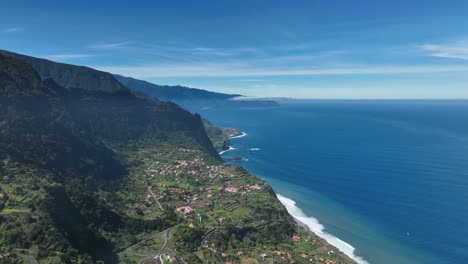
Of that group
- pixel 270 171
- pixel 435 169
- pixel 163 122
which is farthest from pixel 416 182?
pixel 163 122

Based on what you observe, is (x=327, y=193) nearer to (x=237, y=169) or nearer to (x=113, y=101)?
(x=237, y=169)

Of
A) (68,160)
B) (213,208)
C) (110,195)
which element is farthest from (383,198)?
(68,160)

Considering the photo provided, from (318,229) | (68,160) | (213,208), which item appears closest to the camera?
(318,229)

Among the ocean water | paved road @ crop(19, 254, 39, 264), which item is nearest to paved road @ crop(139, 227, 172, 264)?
paved road @ crop(19, 254, 39, 264)

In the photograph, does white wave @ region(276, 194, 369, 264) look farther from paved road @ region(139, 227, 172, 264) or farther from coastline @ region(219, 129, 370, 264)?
paved road @ region(139, 227, 172, 264)

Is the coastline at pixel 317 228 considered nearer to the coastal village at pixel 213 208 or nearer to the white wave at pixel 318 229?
the white wave at pixel 318 229

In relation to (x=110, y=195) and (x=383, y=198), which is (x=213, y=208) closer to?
(x=110, y=195)

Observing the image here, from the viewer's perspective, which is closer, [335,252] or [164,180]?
[335,252]

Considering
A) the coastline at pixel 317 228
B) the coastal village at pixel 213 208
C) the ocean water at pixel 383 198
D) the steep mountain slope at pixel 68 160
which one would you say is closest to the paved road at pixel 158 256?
the coastal village at pixel 213 208
